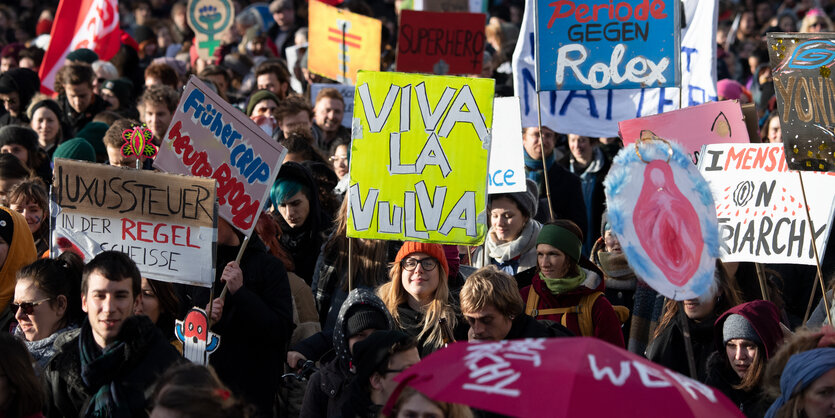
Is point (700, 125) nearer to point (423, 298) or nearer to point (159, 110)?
point (423, 298)

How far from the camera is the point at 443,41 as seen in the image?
388 inches

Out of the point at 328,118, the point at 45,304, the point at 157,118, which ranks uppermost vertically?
the point at 328,118

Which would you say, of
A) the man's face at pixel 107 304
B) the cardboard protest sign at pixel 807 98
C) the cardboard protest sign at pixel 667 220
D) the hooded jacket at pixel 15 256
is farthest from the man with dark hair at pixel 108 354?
the cardboard protest sign at pixel 807 98

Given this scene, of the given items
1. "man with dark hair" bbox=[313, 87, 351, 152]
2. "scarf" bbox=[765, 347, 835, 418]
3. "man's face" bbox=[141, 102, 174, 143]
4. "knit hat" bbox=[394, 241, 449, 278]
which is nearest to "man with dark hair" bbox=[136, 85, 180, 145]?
"man's face" bbox=[141, 102, 174, 143]

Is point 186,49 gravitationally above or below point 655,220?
above

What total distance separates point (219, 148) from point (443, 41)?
4543mm

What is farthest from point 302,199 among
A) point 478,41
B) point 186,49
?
point 186,49

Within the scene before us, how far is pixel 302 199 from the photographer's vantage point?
6.55 m

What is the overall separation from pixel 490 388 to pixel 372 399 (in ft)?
5.21

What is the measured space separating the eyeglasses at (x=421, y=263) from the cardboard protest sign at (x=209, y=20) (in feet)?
24.9

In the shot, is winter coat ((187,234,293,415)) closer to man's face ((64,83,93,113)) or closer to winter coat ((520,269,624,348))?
winter coat ((520,269,624,348))

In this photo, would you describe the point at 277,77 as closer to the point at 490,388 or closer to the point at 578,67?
the point at 578,67

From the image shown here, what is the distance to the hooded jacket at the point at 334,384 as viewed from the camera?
4.46 meters

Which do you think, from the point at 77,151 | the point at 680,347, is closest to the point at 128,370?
the point at 680,347
